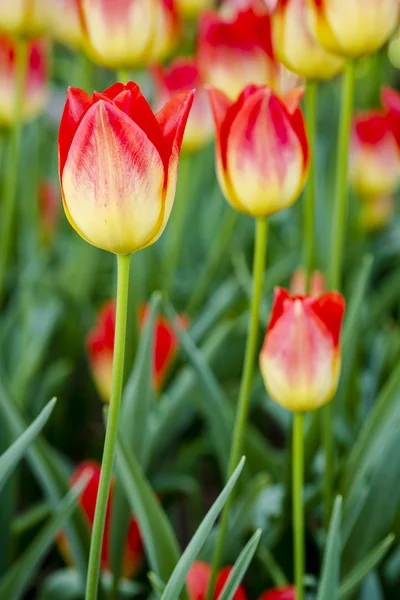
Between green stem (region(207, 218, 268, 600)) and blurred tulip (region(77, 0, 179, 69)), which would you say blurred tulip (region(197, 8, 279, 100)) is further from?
green stem (region(207, 218, 268, 600))

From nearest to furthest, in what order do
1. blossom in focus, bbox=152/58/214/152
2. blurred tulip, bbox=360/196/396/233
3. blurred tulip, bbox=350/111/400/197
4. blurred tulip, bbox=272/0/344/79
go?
blurred tulip, bbox=272/0/344/79 → blossom in focus, bbox=152/58/214/152 → blurred tulip, bbox=350/111/400/197 → blurred tulip, bbox=360/196/396/233

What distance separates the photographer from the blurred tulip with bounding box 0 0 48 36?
2.56ft

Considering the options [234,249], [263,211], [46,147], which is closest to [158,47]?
[263,211]

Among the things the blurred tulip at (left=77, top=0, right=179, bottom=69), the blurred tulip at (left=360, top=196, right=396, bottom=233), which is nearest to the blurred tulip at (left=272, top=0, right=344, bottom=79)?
the blurred tulip at (left=77, top=0, right=179, bottom=69)

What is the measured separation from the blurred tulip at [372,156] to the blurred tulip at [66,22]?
414 millimetres

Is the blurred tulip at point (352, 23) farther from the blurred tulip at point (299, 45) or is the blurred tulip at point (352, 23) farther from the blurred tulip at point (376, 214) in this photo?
the blurred tulip at point (376, 214)

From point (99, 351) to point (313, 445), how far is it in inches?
9.7

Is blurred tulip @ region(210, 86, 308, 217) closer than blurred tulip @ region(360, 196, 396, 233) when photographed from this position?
Yes

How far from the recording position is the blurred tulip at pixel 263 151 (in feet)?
1.65

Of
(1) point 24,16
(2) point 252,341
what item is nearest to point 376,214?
(1) point 24,16

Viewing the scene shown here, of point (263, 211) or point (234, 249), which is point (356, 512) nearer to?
point (263, 211)

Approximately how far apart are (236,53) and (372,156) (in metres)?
0.37

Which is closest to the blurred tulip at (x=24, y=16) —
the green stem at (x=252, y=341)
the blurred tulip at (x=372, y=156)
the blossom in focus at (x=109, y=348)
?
the blossom in focus at (x=109, y=348)

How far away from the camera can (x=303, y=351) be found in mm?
477
